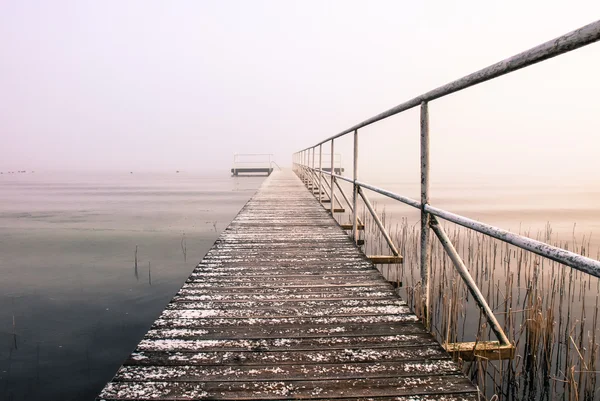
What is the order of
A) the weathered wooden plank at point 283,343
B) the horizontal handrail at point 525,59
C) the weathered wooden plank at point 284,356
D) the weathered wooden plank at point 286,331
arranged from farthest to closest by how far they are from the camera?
the weathered wooden plank at point 286,331, the weathered wooden plank at point 283,343, the weathered wooden plank at point 284,356, the horizontal handrail at point 525,59

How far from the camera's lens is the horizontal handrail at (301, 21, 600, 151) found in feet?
3.55

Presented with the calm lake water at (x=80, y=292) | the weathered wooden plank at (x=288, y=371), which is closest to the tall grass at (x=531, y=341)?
the weathered wooden plank at (x=288, y=371)

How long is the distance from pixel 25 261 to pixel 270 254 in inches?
252

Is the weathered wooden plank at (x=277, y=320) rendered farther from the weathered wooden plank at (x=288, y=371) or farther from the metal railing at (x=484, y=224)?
the weathered wooden plank at (x=288, y=371)

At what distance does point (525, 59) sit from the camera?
4.45ft

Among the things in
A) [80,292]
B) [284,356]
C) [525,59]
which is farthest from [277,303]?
[80,292]

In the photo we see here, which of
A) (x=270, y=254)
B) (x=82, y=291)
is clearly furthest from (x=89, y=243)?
(x=270, y=254)

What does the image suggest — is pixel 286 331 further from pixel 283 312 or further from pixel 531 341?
pixel 531 341

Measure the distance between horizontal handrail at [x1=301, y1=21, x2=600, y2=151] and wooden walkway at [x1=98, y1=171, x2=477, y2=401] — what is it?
46.2 inches

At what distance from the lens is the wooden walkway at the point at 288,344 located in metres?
1.41

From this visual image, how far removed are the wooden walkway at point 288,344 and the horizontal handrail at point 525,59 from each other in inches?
46.2

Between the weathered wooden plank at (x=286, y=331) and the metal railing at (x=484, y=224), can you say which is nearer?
the metal railing at (x=484, y=224)

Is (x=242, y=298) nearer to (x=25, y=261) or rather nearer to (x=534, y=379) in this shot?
(x=534, y=379)

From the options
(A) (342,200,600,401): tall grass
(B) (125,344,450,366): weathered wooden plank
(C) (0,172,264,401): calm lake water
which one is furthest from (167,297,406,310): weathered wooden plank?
(C) (0,172,264,401): calm lake water
